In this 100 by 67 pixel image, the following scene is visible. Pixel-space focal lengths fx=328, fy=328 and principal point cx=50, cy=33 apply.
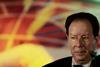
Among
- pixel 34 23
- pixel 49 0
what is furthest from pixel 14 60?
pixel 49 0

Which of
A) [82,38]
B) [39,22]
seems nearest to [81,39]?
[82,38]

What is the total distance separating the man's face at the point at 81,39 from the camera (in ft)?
3.52

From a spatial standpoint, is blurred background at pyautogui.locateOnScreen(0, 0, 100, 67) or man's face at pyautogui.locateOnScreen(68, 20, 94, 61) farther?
blurred background at pyautogui.locateOnScreen(0, 0, 100, 67)

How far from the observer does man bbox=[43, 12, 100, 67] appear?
3.53 ft

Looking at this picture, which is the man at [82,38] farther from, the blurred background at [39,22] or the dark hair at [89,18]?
the blurred background at [39,22]

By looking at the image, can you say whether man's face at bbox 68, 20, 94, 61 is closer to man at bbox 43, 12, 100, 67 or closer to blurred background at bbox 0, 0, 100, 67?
man at bbox 43, 12, 100, 67

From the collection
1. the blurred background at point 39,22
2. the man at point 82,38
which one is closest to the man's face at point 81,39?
the man at point 82,38

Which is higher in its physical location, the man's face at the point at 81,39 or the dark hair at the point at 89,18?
the dark hair at the point at 89,18

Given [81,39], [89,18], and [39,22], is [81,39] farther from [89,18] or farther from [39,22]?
[39,22]

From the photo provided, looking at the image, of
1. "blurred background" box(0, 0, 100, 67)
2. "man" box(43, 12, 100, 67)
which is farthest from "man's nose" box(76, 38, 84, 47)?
"blurred background" box(0, 0, 100, 67)

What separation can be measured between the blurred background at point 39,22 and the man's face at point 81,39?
91 cm

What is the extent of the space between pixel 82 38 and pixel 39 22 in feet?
3.23

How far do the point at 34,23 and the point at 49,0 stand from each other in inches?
6.7

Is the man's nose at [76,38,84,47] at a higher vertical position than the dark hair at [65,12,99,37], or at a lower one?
lower
